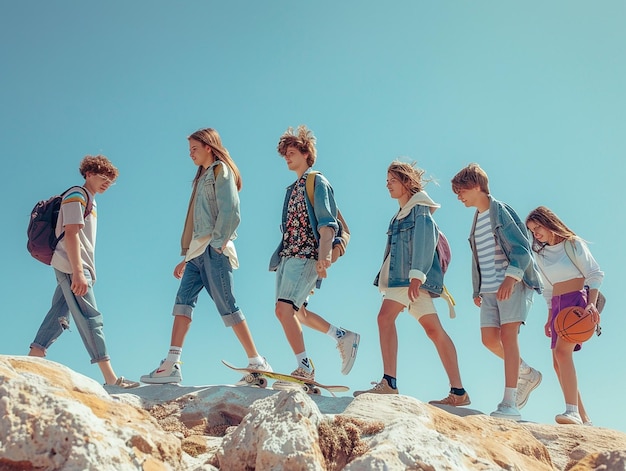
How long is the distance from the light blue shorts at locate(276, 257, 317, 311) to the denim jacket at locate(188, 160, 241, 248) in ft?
2.31

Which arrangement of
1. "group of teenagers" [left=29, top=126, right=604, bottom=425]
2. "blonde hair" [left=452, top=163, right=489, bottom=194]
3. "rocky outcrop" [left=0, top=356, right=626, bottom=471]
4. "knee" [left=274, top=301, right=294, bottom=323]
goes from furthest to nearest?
"blonde hair" [left=452, top=163, right=489, bottom=194] → "group of teenagers" [left=29, top=126, right=604, bottom=425] → "knee" [left=274, top=301, right=294, bottom=323] → "rocky outcrop" [left=0, top=356, right=626, bottom=471]

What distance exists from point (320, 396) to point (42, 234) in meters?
3.51

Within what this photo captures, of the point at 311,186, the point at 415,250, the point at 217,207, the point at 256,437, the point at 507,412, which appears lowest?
the point at 256,437

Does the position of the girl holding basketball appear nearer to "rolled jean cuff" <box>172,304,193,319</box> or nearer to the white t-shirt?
"rolled jean cuff" <box>172,304,193,319</box>

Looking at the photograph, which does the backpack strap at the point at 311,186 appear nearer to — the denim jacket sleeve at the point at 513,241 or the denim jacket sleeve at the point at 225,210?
the denim jacket sleeve at the point at 225,210

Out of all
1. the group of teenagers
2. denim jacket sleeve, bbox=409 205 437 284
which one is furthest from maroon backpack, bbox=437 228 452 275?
denim jacket sleeve, bbox=409 205 437 284

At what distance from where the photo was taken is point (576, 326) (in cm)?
704

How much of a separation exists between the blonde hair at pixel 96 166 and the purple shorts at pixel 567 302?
5.24 meters

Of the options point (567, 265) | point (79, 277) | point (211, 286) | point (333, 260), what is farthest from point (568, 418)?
point (79, 277)

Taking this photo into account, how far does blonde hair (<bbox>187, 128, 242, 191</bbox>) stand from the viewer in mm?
7566

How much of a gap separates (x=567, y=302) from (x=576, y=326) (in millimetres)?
373

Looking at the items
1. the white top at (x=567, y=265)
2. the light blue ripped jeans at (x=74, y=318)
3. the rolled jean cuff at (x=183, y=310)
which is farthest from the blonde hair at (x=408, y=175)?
the light blue ripped jeans at (x=74, y=318)

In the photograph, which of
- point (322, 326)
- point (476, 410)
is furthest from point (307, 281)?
point (476, 410)

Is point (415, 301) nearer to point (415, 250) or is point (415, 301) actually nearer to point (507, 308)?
point (415, 250)
